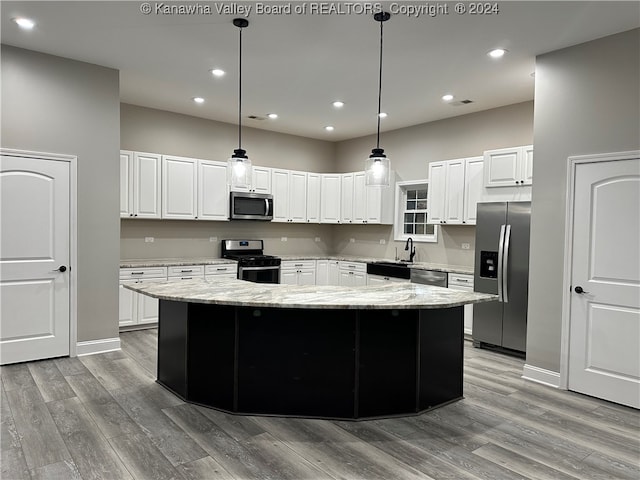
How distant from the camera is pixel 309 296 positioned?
10.1 feet

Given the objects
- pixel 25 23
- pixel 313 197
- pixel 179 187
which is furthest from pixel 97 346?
pixel 313 197

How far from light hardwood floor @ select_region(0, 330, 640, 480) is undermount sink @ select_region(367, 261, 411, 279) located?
A: 234 cm

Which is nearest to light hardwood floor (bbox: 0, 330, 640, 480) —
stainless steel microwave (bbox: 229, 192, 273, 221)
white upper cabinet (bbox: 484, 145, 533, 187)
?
white upper cabinet (bbox: 484, 145, 533, 187)

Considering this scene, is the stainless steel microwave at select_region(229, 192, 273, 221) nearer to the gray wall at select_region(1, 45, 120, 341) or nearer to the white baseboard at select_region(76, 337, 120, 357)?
the gray wall at select_region(1, 45, 120, 341)

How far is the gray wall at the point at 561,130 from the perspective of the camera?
144 inches

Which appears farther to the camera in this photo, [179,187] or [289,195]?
[289,195]

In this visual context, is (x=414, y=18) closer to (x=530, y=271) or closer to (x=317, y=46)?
(x=317, y=46)

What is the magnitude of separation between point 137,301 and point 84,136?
2134 mm

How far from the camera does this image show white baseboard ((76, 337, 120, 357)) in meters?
4.67

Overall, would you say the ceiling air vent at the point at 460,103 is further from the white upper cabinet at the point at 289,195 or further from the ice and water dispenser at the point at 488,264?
the white upper cabinet at the point at 289,195

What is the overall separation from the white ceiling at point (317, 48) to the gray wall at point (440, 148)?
28 cm

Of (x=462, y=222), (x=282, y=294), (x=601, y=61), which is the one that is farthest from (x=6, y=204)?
(x=601, y=61)

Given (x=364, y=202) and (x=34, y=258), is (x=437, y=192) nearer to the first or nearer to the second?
(x=364, y=202)

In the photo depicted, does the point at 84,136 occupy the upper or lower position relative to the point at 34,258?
upper
